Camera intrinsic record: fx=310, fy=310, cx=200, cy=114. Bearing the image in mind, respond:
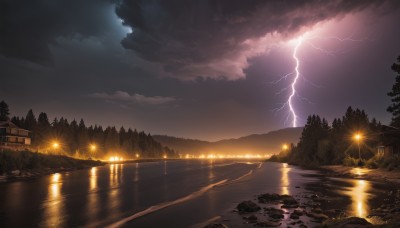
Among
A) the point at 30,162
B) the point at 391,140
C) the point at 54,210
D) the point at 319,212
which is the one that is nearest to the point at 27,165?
the point at 30,162

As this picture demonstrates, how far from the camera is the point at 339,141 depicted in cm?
9850

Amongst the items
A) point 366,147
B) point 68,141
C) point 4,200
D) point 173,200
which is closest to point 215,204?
point 173,200

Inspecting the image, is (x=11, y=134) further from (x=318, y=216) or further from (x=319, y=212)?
(x=318, y=216)

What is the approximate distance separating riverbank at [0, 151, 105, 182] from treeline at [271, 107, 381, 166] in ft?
253

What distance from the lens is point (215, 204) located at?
33.1 meters

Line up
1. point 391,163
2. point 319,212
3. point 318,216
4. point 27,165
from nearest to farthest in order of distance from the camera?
point 318,216, point 319,212, point 391,163, point 27,165

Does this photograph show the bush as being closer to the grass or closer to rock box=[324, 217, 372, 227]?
rock box=[324, 217, 372, 227]

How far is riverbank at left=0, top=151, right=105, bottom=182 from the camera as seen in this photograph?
217 ft

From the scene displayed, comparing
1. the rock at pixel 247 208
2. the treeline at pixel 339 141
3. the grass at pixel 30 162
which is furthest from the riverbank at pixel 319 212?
the grass at pixel 30 162

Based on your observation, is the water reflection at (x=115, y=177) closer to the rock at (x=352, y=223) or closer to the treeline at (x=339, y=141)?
the rock at (x=352, y=223)

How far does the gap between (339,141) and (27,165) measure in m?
89.6

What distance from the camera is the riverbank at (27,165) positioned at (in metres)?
66.0

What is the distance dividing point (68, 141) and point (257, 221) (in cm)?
13731

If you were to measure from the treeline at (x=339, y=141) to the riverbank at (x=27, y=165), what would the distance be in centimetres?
7698
